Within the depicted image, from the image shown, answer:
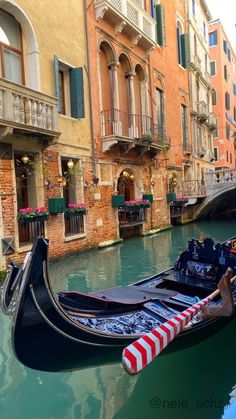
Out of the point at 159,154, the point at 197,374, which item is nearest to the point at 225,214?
the point at 159,154

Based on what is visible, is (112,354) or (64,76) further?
(64,76)

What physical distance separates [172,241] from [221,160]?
15444 millimetres

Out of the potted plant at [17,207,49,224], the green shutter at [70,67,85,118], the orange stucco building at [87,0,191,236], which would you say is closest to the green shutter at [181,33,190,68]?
the orange stucco building at [87,0,191,236]

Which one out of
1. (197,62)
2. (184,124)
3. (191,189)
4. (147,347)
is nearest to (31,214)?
(147,347)

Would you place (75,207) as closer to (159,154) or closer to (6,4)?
(6,4)

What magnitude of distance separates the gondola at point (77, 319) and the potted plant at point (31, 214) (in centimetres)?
316

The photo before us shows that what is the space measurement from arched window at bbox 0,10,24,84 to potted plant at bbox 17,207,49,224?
2352mm

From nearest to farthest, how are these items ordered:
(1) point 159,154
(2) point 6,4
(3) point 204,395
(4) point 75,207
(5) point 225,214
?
(3) point 204,395, (2) point 6,4, (4) point 75,207, (1) point 159,154, (5) point 225,214

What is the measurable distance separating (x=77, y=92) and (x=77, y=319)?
20.0 ft

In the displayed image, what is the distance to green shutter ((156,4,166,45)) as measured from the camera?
1121 centimetres

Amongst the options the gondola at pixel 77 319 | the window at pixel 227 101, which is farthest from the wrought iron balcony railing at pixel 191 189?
the window at pixel 227 101

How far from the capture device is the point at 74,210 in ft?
23.9

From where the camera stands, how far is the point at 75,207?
7.35 metres

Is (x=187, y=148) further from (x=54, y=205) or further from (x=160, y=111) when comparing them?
(x=54, y=205)
